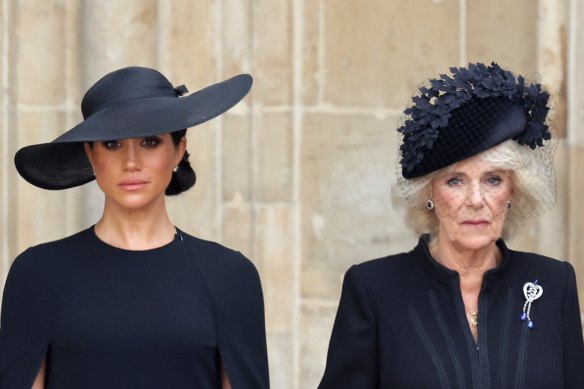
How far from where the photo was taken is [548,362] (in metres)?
3.99

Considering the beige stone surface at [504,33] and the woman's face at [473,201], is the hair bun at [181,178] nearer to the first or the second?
the woman's face at [473,201]

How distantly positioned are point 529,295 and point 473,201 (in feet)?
1.16

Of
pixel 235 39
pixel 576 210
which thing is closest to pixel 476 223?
pixel 576 210

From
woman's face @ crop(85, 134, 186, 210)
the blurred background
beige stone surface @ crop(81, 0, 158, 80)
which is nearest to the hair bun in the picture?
woman's face @ crop(85, 134, 186, 210)

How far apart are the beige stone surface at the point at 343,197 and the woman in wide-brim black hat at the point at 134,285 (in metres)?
1.87

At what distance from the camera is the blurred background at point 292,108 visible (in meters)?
5.61

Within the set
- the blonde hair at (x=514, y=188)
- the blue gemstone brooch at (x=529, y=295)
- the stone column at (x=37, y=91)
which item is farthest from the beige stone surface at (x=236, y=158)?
the blue gemstone brooch at (x=529, y=295)

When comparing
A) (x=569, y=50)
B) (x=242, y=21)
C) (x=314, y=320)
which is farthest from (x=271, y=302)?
(x=569, y=50)

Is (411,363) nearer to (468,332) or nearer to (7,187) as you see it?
(468,332)

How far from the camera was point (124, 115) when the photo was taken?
3717 mm

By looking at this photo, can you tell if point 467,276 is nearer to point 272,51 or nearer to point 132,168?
point 132,168

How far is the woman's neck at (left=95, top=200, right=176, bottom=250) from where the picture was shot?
381cm

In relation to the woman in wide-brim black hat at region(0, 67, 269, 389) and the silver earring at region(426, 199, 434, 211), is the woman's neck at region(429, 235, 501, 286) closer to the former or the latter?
the silver earring at region(426, 199, 434, 211)

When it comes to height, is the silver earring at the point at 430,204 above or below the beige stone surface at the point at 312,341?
above
